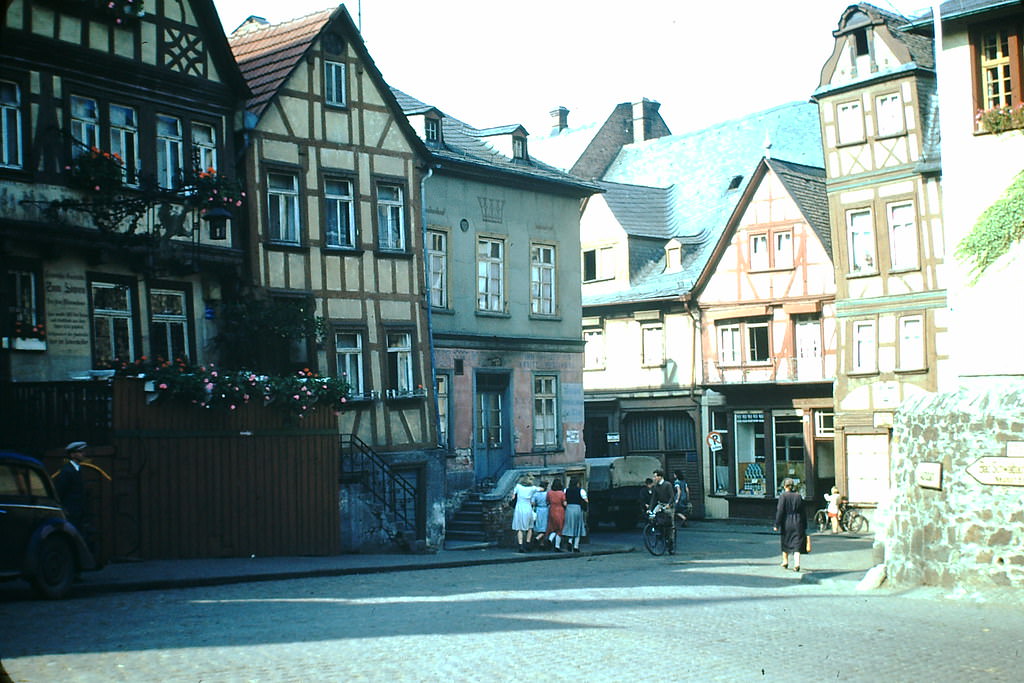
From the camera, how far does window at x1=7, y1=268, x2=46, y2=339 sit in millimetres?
21344

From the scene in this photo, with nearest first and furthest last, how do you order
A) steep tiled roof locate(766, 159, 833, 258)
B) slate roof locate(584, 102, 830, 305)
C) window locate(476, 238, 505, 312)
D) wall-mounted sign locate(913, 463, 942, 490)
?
1. wall-mounted sign locate(913, 463, 942, 490)
2. window locate(476, 238, 505, 312)
3. steep tiled roof locate(766, 159, 833, 258)
4. slate roof locate(584, 102, 830, 305)

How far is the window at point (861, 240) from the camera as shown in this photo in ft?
128

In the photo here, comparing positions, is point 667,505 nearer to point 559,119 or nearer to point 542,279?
point 542,279

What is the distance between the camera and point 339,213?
28.1 m

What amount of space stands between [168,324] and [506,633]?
43.5 ft

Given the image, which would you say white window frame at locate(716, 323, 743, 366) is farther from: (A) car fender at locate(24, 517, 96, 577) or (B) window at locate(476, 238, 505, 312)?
(A) car fender at locate(24, 517, 96, 577)

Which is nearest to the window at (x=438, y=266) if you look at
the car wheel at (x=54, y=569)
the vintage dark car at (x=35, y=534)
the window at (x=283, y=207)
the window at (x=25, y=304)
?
the window at (x=283, y=207)

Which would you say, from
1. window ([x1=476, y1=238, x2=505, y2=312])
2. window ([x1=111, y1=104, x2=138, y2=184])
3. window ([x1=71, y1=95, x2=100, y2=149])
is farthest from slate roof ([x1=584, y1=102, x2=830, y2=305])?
window ([x1=71, y1=95, x2=100, y2=149])

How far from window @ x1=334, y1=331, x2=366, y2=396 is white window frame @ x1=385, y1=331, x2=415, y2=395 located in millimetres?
793

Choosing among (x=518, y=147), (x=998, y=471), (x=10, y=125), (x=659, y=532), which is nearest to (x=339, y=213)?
(x=10, y=125)

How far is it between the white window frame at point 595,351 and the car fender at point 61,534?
31.9m

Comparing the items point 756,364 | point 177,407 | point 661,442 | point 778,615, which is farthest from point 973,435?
point 661,442

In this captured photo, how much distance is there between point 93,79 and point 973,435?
1575 cm

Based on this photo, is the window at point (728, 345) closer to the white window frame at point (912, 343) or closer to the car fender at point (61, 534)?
the white window frame at point (912, 343)
